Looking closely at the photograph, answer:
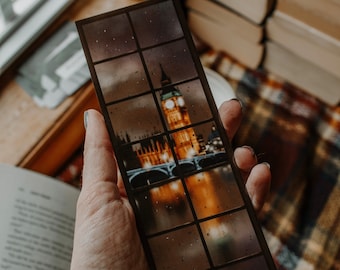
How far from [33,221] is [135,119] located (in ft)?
1.01

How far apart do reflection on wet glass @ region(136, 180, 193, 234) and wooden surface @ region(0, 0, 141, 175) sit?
0.34 meters

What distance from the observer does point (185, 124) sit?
0.61 metres

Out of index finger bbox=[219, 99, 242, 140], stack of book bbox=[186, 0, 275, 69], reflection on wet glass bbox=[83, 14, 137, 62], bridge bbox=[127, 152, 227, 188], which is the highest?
stack of book bbox=[186, 0, 275, 69]

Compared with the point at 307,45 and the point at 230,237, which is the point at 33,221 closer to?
the point at 230,237

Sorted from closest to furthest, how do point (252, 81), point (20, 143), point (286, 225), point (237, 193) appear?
point (237, 193), point (20, 143), point (286, 225), point (252, 81)

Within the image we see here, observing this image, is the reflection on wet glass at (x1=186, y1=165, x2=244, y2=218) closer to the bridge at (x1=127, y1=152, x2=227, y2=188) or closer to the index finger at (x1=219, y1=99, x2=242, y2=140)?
the bridge at (x1=127, y1=152, x2=227, y2=188)

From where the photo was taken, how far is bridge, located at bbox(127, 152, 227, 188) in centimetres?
60

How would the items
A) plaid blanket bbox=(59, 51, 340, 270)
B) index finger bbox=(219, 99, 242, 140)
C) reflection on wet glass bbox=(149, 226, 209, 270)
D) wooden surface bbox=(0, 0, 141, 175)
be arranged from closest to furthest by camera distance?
reflection on wet glass bbox=(149, 226, 209, 270) → index finger bbox=(219, 99, 242, 140) → wooden surface bbox=(0, 0, 141, 175) → plaid blanket bbox=(59, 51, 340, 270)

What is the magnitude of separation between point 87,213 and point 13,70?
1.21 feet

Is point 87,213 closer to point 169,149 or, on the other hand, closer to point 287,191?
point 169,149

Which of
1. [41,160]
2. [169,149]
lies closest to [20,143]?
[41,160]

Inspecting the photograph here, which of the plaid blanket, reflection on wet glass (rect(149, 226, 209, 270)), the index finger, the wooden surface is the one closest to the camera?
reflection on wet glass (rect(149, 226, 209, 270))

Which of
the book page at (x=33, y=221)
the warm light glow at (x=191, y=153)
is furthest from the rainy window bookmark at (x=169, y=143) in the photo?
the book page at (x=33, y=221)

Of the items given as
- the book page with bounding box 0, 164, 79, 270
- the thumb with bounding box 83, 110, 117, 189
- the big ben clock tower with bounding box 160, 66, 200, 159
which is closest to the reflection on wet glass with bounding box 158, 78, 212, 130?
the big ben clock tower with bounding box 160, 66, 200, 159
